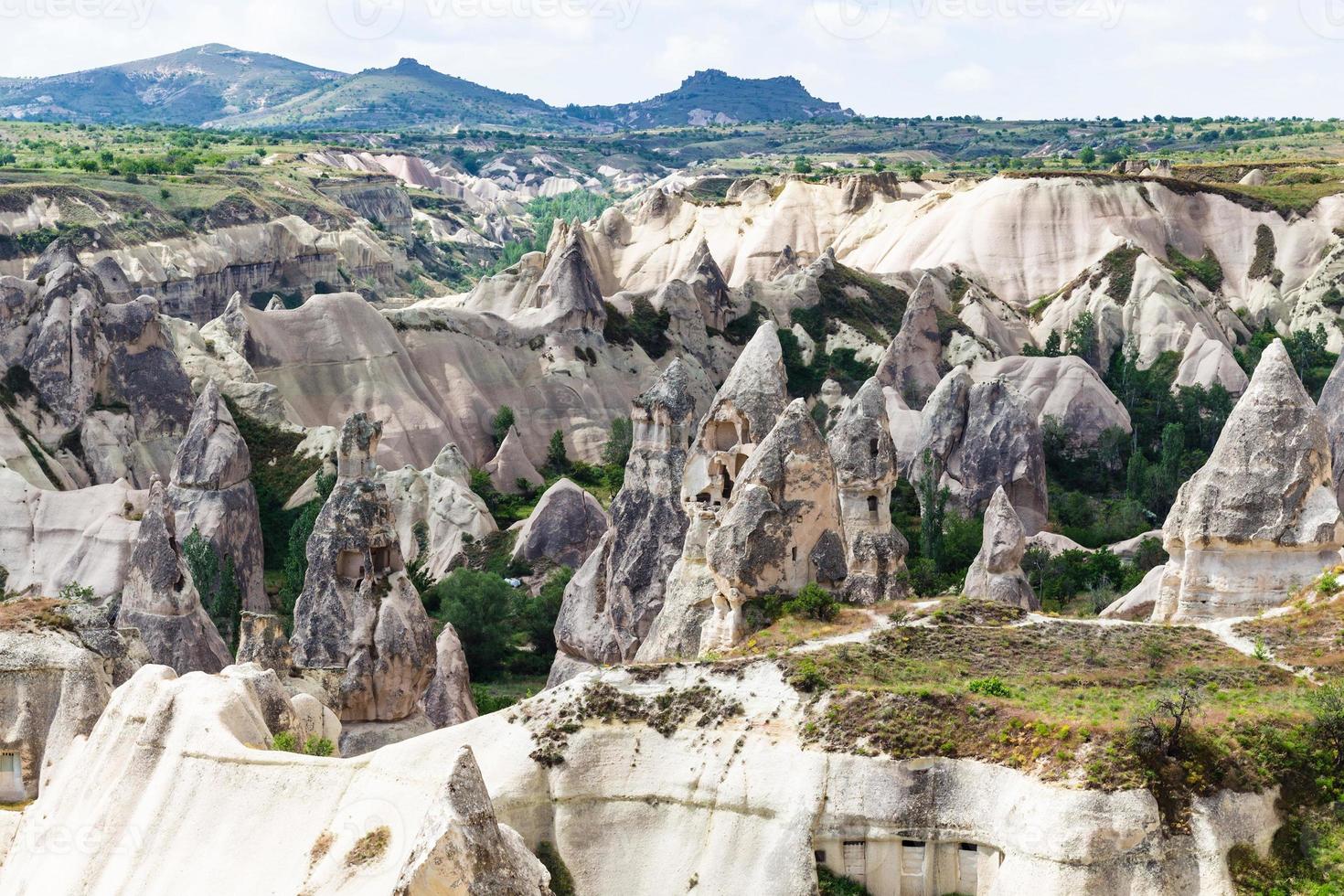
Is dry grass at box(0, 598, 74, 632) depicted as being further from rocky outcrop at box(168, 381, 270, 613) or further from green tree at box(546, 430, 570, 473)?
green tree at box(546, 430, 570, 473)

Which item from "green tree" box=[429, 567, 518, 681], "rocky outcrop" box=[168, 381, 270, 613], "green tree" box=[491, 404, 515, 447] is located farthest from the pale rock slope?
"green tree" box=[491, 404, 515, 447]

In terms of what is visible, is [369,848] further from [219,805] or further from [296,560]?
[296,560]

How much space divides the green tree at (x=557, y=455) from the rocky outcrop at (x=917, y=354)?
47.7 feet

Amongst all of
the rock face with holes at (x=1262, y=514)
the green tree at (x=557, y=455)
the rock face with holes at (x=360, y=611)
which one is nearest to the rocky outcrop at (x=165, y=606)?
the rock face with holes at (x=360, y=611)

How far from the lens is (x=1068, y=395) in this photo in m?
70.5

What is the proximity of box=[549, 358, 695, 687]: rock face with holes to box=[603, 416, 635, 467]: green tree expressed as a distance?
25.5m

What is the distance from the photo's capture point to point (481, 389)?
71812mm

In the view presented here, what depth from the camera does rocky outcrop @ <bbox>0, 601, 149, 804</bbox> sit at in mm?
26406

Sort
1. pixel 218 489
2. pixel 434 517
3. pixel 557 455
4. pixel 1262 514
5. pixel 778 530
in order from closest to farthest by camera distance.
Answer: pixel 1262 514 < pixel 778 530 < pixel 218 489 < pixel 434 517 < pixel 557 455

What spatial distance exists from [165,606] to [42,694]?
11.9 m

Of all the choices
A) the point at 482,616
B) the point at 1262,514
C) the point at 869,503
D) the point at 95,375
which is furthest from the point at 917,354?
the point at 1262,514

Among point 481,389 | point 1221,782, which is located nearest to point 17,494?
point 481,389

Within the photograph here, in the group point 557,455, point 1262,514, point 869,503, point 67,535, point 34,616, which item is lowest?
point 557,455

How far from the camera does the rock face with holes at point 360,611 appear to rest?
108 feet
